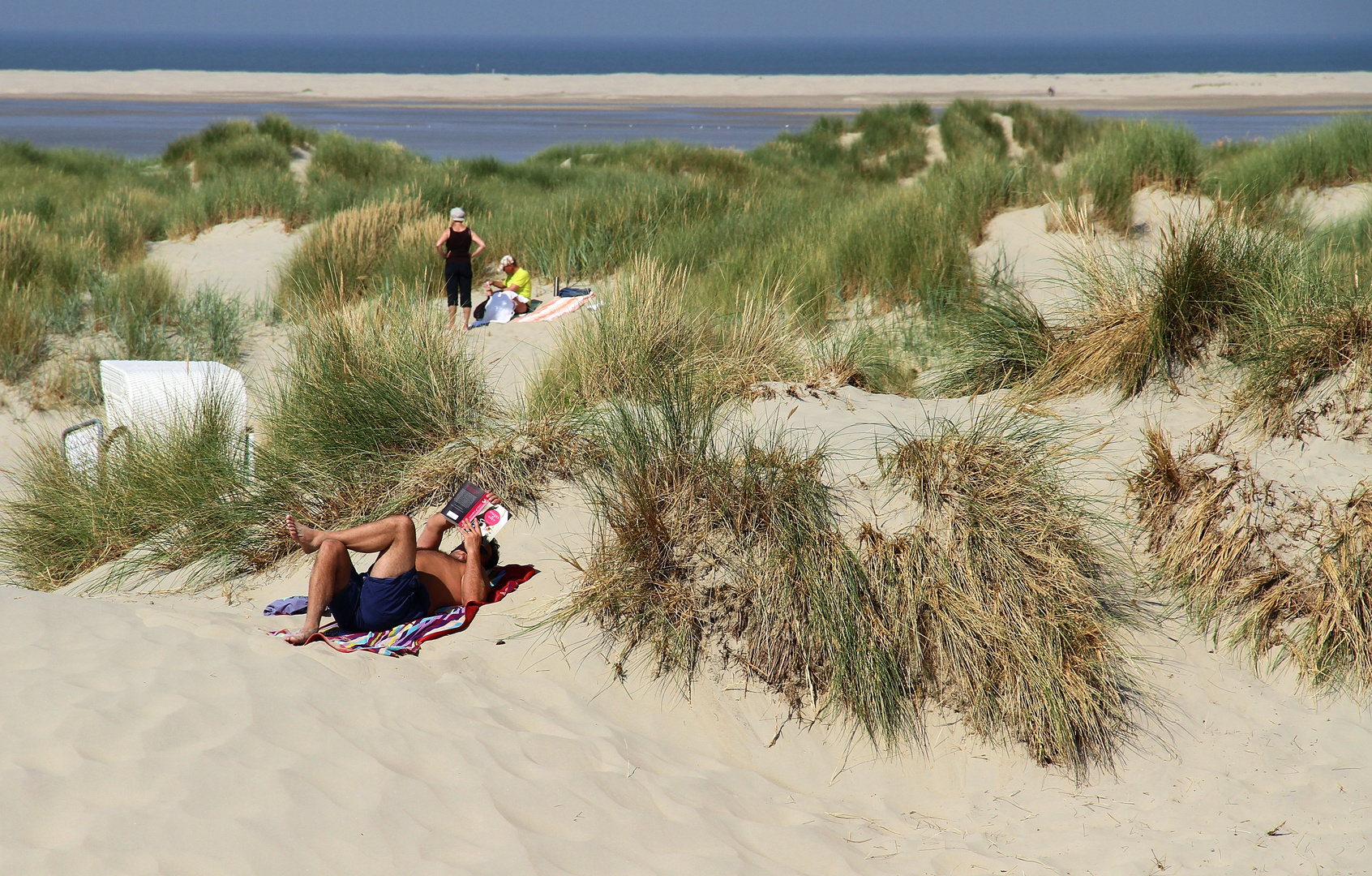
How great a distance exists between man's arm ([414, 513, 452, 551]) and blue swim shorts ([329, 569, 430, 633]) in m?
0.33

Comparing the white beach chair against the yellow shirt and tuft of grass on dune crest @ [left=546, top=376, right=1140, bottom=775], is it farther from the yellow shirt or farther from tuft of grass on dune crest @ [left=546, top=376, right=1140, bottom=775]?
the yellow shirt

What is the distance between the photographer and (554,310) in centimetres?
1005

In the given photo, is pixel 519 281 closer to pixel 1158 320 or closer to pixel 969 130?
pixel 1158 320

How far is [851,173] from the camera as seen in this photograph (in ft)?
60.0

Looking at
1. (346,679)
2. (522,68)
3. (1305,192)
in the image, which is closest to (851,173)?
(1305,192)

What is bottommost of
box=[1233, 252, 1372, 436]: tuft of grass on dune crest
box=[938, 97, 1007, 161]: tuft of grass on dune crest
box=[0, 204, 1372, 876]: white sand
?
box=[0, 204, 1372, 876]: white sand

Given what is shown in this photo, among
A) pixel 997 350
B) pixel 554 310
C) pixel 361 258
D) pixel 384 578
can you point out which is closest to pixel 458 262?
pixel 554 310

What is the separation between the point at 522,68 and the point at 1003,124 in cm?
9955

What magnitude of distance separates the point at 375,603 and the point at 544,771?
4.08 ft

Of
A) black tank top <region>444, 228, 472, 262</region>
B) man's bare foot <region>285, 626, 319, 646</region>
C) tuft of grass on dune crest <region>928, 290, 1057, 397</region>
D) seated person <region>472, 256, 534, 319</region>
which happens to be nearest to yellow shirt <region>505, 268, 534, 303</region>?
seated person <region>472, 256, 534, 319</region>

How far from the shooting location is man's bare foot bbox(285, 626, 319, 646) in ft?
12.8

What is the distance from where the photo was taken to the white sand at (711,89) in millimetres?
49281

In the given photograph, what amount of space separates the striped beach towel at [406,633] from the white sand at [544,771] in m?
0.08

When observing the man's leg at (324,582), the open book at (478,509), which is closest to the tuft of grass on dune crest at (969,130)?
the open book at (478,509)
